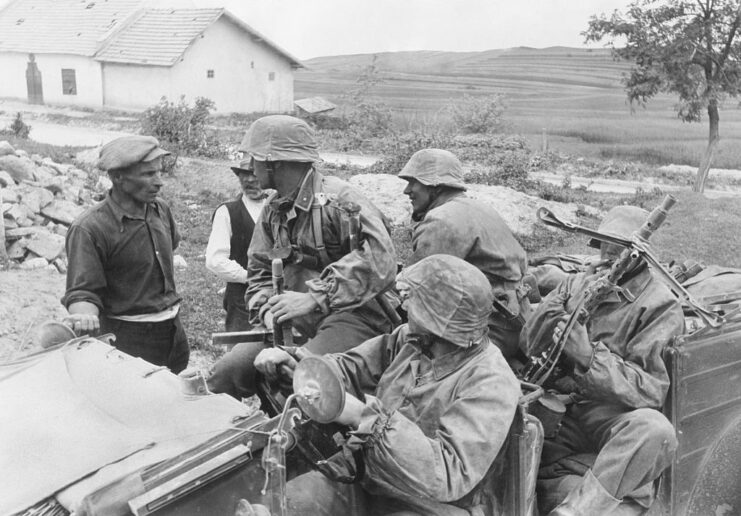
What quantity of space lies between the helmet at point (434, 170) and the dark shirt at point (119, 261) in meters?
1.61

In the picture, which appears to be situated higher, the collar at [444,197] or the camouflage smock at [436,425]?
the collar at [444,197]

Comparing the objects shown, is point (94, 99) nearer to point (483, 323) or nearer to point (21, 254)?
point (21, 254)

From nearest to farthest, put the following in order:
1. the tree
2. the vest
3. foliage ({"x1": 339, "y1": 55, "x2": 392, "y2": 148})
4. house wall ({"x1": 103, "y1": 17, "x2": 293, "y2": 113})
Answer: the vest → the tree → foliage ({"x1": 339, "y1": 55, "x2": 392, "y2": 148}) → house wall ({"x1": 103, "y1": 17, "x2": 293, "y2": 113})

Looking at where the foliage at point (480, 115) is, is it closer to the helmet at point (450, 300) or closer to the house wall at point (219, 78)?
the house wall at point (219, 78)

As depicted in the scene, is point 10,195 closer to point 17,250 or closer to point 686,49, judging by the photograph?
point 17,250

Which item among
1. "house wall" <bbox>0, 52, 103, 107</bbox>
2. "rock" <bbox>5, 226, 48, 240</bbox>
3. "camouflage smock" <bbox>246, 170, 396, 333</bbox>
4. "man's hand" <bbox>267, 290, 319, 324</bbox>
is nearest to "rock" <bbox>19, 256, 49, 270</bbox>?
"rock" <bbox>5, 226, 48, 240</bbox>

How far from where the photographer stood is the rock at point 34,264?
424 inches

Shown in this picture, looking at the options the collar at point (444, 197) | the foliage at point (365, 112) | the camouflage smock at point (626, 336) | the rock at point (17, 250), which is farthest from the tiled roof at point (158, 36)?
the camouflage smock at point (626, 336)

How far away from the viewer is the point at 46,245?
1111 centimetres

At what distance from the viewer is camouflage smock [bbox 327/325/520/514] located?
117 inches

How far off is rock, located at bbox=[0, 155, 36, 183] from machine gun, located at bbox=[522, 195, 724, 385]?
10.7 metres

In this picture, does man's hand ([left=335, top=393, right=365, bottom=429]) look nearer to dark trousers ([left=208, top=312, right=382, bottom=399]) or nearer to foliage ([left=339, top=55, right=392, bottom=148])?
dark trousers ([left=208, top=312, right=382, bottom=399])

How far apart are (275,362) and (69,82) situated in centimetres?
3507

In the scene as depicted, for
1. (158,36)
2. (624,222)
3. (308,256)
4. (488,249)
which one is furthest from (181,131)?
(624,222)
